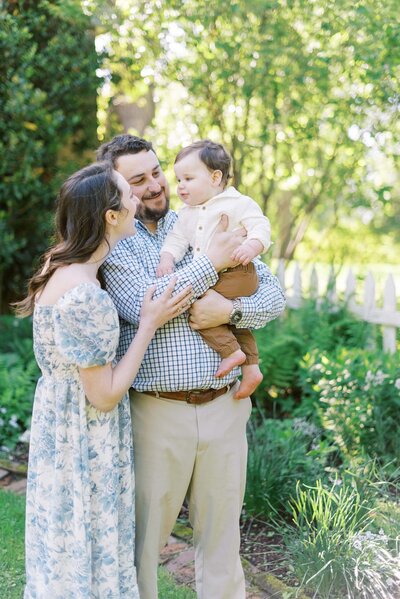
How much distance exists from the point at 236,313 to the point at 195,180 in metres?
0.51

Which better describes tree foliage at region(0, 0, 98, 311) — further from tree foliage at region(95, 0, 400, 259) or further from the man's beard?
the man's beard

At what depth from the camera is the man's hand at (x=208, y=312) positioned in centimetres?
233

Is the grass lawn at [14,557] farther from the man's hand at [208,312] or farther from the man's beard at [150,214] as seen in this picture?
the man's beard at [150,214]

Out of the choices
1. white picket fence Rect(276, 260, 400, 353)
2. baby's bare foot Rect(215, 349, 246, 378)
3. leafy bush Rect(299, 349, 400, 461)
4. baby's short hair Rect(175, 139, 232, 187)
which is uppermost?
baby's short hair Rect(175, 139, 232, 187)

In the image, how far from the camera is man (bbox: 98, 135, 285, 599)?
2.33m

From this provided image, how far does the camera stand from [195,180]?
2.56 meters

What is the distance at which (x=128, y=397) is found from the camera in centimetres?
238

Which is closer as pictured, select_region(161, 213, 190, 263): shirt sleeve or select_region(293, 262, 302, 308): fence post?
select_region(161, 213, 190, 263): shirt sleeve

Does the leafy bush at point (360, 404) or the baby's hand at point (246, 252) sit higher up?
the baby's hand at point (246, 252)

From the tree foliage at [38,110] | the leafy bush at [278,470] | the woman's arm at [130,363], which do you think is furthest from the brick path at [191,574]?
the tree foliage at [38,110]

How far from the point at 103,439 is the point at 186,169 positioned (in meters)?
0.98

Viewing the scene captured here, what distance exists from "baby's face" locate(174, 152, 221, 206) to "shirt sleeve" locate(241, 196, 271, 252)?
14cm

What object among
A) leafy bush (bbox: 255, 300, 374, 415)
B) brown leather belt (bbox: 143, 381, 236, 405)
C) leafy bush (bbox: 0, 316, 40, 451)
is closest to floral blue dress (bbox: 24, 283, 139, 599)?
brown leather belt (bbox: 143, 381, 236, 405)

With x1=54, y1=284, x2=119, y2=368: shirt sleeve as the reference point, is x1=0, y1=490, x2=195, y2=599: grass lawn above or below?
below
